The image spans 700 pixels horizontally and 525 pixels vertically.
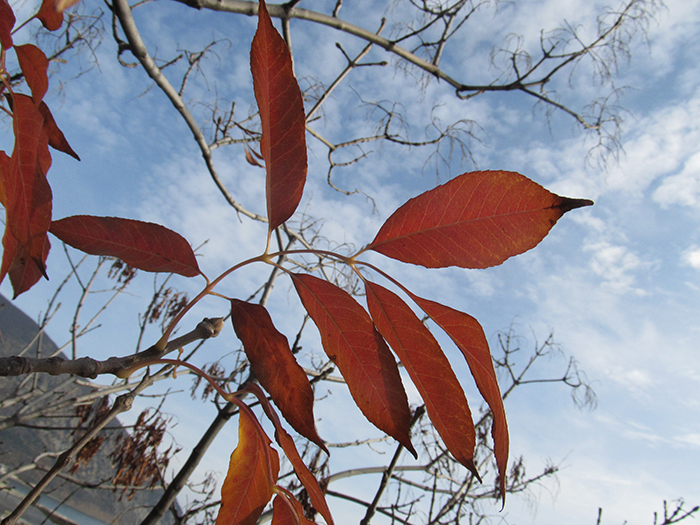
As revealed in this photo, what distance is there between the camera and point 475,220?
30 centimetres

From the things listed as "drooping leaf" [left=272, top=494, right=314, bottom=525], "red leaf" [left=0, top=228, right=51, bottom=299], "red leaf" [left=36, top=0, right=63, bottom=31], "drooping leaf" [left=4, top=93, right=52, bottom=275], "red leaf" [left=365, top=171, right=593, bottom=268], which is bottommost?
"drooping leaf" [left=272, top=494, right=314, bottom=525]

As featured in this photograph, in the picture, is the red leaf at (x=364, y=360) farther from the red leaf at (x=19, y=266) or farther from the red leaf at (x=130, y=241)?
the red leaf at (x=19, y=266)

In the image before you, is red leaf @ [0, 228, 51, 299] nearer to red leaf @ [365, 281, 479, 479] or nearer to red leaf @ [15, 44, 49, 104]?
red leaf @ [15, 44, 49, 104]

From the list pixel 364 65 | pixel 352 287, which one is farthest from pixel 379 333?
pixel 352 287

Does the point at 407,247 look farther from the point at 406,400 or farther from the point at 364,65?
the point at 364,65

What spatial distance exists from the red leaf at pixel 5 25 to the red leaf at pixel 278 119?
24cm

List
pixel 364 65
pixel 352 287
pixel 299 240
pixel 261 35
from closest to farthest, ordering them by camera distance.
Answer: pixel 261 35
pixel 364 65
pixel 299 240
pixel 352 287

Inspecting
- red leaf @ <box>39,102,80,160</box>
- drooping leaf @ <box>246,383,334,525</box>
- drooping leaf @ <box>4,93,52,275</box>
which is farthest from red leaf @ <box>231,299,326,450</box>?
red leaf @ <box>39,102,80,160</box>

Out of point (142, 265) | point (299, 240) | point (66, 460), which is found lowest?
point (66, 460)

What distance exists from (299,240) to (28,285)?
1.39 metres

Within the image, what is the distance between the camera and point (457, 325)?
0.96 ft

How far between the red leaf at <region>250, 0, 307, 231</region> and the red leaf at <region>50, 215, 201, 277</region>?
0.27ft

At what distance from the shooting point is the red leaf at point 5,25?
1.13 ft

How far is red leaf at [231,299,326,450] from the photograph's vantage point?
0.29m
